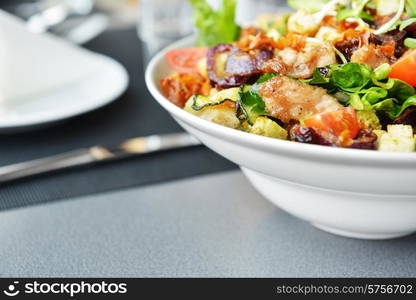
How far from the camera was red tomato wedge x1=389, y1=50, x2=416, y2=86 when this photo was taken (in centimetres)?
120

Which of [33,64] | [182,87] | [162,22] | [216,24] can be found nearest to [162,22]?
[162,22]

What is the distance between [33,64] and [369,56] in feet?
4.65

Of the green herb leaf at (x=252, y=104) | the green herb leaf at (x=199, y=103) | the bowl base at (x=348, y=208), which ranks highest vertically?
the green herb leaf at (x=252, y=104)

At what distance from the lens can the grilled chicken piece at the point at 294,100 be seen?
3.90ft

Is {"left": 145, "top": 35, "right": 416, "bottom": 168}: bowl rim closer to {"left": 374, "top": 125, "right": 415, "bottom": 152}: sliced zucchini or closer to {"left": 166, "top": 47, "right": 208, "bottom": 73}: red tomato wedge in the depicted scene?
{"left": 374, "top": 125, "right": 415, "bottom": 152}: sliced zucchini

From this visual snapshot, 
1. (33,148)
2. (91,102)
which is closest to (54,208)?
(33,148)

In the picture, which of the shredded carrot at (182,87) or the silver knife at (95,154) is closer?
the shredded carrot at (182,87)

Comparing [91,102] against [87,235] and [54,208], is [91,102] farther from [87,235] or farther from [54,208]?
[87,235]

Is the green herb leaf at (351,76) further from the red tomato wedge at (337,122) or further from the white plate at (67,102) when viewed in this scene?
the white plate at (67,102)

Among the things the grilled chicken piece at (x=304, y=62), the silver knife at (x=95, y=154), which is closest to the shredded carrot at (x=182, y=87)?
the grilled chicken piece at (x=304, y=62)

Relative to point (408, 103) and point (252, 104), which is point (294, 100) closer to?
point (252, 104)

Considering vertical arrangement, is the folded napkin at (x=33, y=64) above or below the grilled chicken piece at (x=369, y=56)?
below

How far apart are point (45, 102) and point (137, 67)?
634mm

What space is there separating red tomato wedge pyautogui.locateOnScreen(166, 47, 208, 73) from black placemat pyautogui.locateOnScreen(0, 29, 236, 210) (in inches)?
12.5
